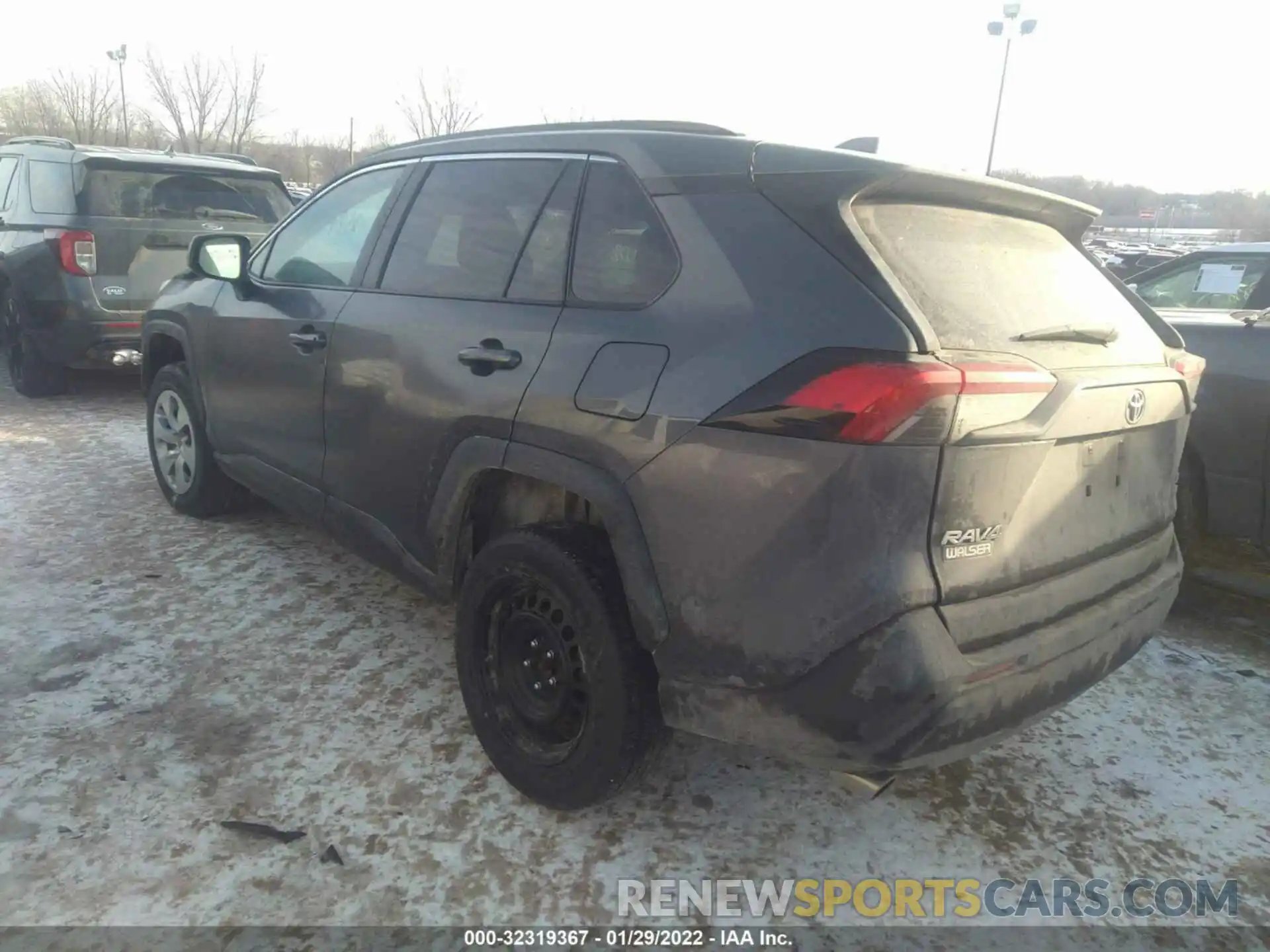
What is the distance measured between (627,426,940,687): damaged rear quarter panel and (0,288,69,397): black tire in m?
6.52

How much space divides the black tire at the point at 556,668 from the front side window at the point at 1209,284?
416cm

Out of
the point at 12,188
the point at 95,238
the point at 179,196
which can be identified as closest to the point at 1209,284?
the point at 179,196

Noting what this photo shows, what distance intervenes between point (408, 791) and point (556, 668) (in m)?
0.57

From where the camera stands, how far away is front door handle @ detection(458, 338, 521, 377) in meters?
2.46

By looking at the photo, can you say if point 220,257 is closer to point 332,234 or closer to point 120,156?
point 332,234

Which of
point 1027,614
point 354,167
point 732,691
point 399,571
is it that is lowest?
point 399,571

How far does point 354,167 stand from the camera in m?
3.63

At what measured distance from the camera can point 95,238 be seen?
249 inches

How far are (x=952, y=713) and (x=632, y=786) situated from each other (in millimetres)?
888

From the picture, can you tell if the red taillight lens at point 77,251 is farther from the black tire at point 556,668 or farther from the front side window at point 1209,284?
the front side window at point 1209,284

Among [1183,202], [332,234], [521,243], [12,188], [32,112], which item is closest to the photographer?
[521,243]

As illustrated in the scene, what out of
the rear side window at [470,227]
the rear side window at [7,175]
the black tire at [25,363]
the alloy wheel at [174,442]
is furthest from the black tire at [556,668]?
the rear side window at [7,175]

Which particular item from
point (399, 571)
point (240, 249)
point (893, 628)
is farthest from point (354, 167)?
point (893, 628)

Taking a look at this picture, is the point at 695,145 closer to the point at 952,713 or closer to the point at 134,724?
the point at 952,713
